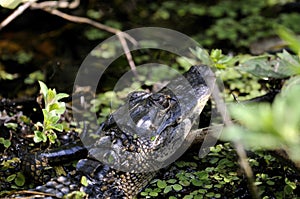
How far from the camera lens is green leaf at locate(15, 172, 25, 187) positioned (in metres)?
2.65

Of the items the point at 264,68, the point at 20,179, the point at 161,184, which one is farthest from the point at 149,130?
the point at 264,68

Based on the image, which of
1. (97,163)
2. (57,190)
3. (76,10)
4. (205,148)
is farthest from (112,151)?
(76,10)

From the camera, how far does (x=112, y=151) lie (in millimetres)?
2521

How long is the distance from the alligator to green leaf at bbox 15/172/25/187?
4cm

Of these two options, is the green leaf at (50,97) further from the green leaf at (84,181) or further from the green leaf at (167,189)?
the green leaf at (167,189)

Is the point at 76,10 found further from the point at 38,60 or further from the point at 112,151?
the point at 112,151

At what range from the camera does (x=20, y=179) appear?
268 centimetres

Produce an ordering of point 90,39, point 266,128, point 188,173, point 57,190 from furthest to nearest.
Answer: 1. point 90,39
2. point 188,173
3. point 57,190
4. point 266,128

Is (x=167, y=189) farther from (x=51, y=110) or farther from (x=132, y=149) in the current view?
(x=51, y=110)

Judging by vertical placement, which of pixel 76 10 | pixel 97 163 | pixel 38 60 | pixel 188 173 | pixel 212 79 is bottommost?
pixel 188 173

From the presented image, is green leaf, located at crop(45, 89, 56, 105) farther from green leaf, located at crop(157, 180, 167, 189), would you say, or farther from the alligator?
green leaf, located at crop(157, 180, 167, 189)

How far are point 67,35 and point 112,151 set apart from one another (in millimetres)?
1919

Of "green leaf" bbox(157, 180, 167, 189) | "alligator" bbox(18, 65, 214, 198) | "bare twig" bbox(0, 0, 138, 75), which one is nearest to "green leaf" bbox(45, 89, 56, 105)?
"alligator" bbox(18, 65, 214, 198)

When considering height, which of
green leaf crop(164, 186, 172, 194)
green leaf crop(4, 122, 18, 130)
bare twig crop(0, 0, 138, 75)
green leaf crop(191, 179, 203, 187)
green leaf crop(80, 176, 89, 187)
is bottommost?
green leaf crop(191, 179, 203, 187)
